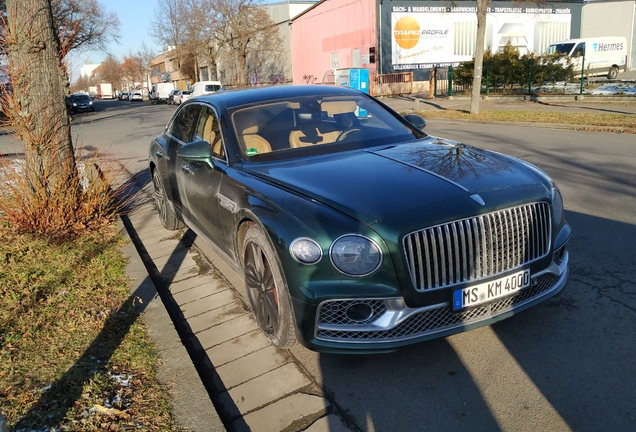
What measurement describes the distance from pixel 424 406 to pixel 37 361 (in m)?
2.43

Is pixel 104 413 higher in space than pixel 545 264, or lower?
lower

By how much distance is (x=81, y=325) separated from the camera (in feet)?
12.9

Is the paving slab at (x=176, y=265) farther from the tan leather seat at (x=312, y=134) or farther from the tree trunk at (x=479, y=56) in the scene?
the tree trunk at (x=479, y=56)

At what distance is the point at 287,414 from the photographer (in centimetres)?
293

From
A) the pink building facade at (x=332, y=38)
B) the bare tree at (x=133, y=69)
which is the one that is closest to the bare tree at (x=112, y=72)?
the bare tree at (x=133, y=69)

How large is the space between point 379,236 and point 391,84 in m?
34.6

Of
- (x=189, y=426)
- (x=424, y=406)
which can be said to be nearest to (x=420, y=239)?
(x=424, y=406)

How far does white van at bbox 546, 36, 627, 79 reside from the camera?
97.5 feet

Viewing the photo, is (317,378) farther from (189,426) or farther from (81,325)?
(81,325)

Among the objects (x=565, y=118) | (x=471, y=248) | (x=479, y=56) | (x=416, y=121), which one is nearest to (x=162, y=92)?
(x=479, y=56)

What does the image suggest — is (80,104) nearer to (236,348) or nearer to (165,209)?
(165,209)

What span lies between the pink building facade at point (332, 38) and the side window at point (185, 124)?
29.3 metres

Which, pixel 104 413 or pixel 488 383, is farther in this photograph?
pixel 488 383

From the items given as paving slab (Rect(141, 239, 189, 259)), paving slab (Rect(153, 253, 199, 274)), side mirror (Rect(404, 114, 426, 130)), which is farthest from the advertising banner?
paving slab (Rect(153, 253, 199, 274))
